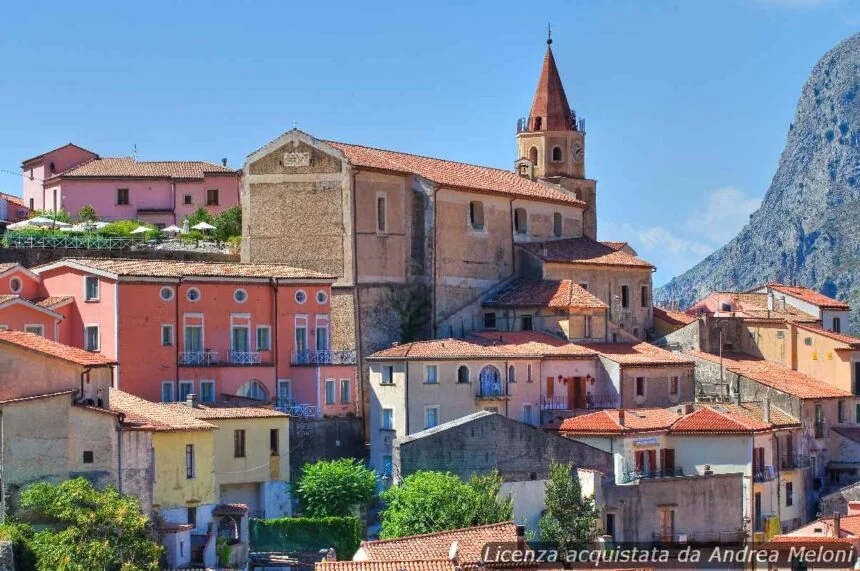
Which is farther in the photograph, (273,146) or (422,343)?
(273,146)

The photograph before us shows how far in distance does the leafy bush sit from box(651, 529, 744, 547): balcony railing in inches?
409

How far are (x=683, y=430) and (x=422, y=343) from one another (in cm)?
951

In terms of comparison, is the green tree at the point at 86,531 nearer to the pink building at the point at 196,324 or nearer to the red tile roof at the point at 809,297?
the pink building at the point at 196,324

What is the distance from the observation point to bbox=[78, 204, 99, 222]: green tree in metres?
85.5

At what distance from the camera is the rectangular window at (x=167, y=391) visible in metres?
62.2

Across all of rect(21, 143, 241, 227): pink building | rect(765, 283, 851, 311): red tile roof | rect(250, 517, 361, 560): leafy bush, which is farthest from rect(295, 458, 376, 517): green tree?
rect(765, 283, 851, 311): red tile roof

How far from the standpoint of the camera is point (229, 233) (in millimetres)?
83312

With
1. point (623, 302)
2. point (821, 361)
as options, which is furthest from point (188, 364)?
point (821, 361)

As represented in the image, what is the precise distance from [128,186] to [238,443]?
34.5 metres

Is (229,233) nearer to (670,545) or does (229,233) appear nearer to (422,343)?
(422,343)

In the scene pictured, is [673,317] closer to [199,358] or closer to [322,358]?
[322,358]

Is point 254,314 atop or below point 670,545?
atop

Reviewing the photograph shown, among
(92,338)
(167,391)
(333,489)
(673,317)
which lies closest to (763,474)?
(673,317)

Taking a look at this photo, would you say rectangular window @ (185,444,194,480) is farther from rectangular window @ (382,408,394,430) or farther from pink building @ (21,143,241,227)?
pink building @ (21,143,241,227)
